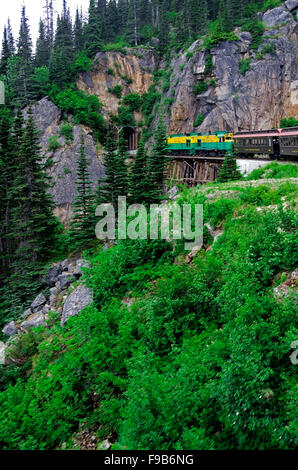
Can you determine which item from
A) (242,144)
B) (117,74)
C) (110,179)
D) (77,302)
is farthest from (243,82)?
(77,302)

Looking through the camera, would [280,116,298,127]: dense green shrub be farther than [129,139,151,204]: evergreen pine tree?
Yes

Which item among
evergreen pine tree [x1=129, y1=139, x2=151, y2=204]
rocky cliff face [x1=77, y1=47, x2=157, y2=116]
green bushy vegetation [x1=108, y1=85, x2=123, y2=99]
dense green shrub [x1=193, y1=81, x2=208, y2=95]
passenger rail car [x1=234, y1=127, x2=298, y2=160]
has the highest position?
rocky cliff face [x1=77, y1=47, x2=157, y2=116]

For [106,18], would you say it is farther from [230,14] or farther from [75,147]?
[75,147]

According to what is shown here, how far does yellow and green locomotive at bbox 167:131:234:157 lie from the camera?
3183 centimetres

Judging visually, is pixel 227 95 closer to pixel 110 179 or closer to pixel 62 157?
pixel 62 157

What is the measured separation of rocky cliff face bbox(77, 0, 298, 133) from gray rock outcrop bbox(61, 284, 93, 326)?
38977mm

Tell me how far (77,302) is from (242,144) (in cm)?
2493

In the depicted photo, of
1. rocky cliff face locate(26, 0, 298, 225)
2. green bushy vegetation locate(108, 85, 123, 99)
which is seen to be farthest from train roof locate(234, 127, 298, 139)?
green bushy vegetation locate(108, 85, 123, 99)

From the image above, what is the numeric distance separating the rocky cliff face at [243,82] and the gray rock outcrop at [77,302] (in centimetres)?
3898

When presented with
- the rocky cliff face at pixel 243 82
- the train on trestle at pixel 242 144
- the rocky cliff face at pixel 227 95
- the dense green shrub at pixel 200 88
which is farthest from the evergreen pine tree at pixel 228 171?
the dense green shrub at pixel 200 88

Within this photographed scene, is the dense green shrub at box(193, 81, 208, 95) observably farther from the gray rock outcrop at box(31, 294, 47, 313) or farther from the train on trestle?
the gray rock outcrop at box(31, 294, 47, 313)

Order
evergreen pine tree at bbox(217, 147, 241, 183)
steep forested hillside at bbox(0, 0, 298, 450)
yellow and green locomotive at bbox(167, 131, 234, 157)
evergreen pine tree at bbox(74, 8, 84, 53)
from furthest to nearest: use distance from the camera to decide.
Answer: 1. evergreen pine tree at bbox(74, 8, 84, 53)
2. yellow and green locomotive at bbox(167, 131, 234, 157)
3. evergreen pine tree at bbox(217, 147, 241, 183)
4. steep forested hillside at bbox(0, 0, 298, 450)
